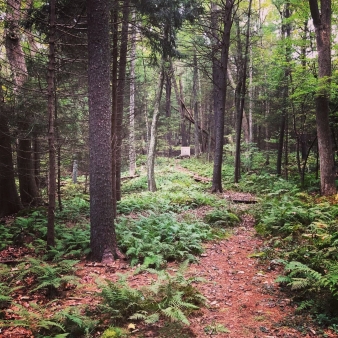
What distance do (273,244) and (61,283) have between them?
195 inches

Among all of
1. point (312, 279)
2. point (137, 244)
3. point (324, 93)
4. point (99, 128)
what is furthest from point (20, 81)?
point (324, 93)

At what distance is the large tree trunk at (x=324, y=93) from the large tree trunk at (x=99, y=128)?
7360mm

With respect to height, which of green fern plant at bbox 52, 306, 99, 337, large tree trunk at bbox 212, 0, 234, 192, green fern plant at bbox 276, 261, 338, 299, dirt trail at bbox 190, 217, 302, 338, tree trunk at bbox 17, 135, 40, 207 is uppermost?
Answer: large tree trunk at bbox 212, 0, 234, 192

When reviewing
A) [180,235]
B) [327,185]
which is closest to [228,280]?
[180,235]

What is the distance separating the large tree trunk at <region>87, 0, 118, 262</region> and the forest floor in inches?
24.1

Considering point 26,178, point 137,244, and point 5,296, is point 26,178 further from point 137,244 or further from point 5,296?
point 5,296

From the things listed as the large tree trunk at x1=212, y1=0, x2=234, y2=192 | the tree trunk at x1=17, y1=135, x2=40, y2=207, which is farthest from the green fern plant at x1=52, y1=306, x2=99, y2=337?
the large tree trunk at x1=212, y1=0, x2=234, y2=192

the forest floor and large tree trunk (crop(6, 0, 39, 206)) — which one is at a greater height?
large tree trunk (crop(6, 0, 39, 206))

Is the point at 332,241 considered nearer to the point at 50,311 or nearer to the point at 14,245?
the point at 50,311

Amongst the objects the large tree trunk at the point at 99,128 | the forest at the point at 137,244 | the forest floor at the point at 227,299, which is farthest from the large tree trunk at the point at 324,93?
the large tree trunk at the point at 99,128

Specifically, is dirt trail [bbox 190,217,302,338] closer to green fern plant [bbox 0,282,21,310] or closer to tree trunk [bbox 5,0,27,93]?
green fern plant [bbox 0,282,21,310]

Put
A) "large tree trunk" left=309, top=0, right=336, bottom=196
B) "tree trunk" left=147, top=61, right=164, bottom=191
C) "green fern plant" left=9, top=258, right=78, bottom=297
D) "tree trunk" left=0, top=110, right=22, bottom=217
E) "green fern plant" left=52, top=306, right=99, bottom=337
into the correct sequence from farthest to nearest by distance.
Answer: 1. "tree trunk" left=147, top=61, right=164, bottom=191
2. "large tree trunk" left=309, top=0, right=336, bottom=196
3. "tree trunk" left=0, top=110, right=22, bottom=217
4. "green fern plant" left=9, top=258, right=78, bottom=297
5. "green fern plant" left=52, top=306, right=99, bottom=337

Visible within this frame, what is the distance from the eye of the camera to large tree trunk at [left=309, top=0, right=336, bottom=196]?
9.60m

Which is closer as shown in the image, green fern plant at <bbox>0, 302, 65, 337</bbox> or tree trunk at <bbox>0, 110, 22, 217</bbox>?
green fern plant at <bbox>0, 302, 65, 337</bbox>
